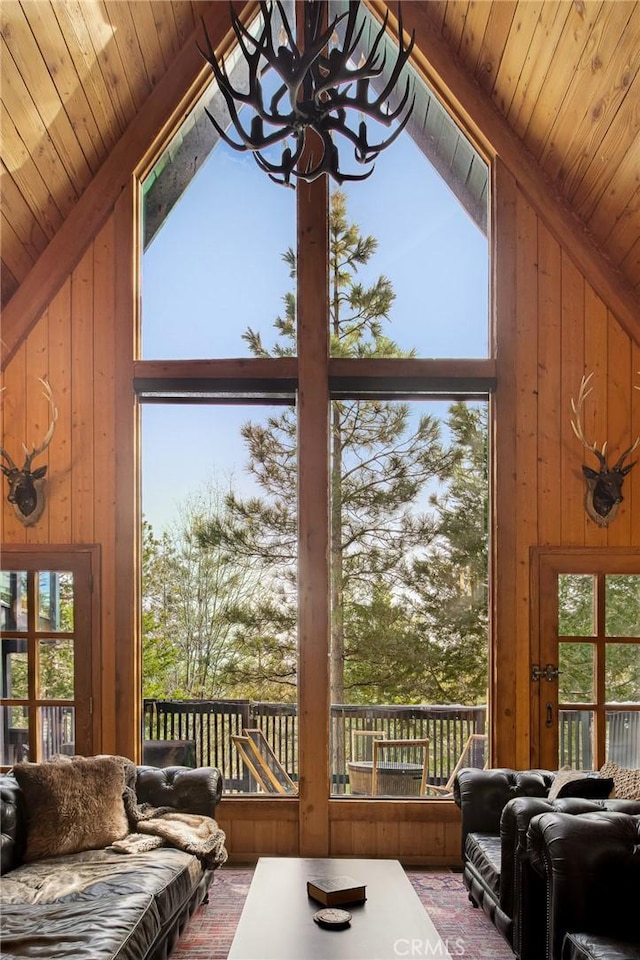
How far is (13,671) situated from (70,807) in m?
1.55

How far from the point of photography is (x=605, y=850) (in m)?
2.62

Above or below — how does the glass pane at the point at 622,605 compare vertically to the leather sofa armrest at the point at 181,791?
above

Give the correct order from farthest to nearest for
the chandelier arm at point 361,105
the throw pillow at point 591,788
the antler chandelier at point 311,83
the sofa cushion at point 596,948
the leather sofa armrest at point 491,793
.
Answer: the leather sofa armrest at point 491,793 < the throw pillow at point 591,788 < the chandelier arm at point 361,105 < the antler chandelier at point 311,83 < the sofa cushion at point 596,948

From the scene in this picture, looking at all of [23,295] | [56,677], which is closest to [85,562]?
[56,677]

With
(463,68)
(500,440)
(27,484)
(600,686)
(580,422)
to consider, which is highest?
Result: (463,68)

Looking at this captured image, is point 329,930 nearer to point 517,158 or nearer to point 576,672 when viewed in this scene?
point 576,672

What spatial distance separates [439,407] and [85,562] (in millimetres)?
2397

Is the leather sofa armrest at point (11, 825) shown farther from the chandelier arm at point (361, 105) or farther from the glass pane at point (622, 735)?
the glass pane at point (622, 735)

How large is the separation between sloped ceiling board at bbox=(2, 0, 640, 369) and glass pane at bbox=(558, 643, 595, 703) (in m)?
1.95

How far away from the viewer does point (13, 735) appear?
489 cm

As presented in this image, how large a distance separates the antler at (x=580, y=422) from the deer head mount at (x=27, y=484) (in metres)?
3.19

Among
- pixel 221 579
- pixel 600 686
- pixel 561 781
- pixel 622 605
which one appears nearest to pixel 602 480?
pixel 622 605

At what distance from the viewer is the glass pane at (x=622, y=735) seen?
189 inches

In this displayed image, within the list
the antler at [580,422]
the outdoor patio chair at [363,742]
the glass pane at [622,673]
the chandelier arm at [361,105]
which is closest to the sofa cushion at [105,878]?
the outdoor patio chair at [363,742]
